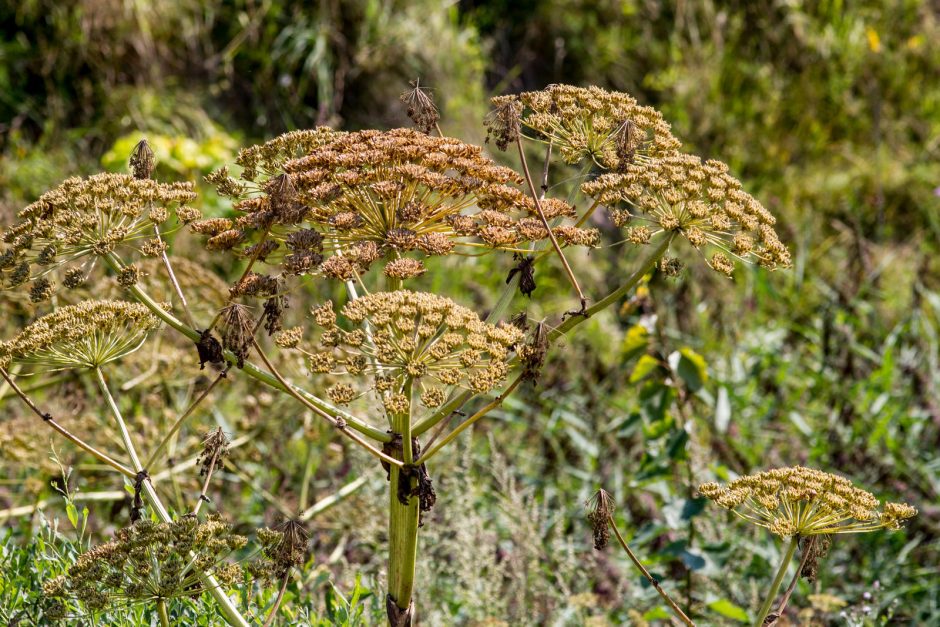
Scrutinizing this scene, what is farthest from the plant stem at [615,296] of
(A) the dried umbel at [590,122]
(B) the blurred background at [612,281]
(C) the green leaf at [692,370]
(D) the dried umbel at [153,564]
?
(C) the green leaf at [692,370]

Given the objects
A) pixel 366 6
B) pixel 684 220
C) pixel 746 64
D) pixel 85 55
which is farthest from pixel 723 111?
pixel 684 220

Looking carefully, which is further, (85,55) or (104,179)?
(85,55)

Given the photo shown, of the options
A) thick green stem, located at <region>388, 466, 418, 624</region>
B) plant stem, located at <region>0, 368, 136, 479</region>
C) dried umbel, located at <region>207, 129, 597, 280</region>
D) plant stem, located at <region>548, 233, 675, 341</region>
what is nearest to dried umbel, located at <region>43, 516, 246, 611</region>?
plant stem, located at <region>0, 368, 136, 479</region>

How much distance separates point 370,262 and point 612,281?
4.40 m

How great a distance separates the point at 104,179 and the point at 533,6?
339 inches

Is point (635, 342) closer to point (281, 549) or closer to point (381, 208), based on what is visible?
point (381, 208)

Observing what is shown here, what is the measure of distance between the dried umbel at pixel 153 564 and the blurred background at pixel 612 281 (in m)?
0.61

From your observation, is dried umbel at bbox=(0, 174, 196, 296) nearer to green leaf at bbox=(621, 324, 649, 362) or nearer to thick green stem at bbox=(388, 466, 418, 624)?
thick green stem at bbox=(388, 466, 418, 624)

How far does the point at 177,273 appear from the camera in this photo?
4.36 meters

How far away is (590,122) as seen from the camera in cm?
234

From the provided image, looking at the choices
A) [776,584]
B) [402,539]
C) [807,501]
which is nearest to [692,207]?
[807,501]

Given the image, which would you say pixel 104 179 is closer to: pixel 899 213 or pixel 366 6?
pixel 366 6

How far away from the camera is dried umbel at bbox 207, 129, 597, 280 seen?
200cm

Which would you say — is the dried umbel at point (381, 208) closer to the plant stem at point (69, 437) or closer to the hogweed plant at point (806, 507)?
the plant stem at point (69, 437)
